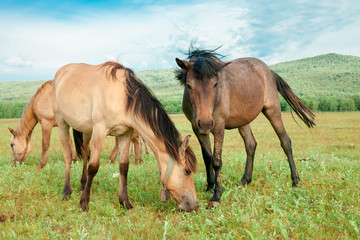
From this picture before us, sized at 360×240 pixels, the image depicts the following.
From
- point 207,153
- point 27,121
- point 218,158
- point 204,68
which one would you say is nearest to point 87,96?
point 204,68

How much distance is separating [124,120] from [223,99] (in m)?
1.81

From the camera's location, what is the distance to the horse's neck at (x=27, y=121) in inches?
376

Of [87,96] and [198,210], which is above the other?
[87,96]

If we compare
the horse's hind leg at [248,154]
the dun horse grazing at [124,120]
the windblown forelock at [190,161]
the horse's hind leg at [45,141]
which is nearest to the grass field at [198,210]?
the horse's hind leg at [248,154]

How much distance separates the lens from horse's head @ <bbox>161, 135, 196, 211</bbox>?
4.19 meters

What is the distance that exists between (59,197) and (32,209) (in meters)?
0.74

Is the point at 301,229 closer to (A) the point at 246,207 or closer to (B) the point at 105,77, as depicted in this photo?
(A) the point at 246,207

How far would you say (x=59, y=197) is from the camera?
5426 millimetres

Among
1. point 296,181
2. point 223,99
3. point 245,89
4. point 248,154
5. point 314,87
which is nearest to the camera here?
point 223,99

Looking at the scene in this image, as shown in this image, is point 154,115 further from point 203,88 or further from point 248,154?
point 248,154

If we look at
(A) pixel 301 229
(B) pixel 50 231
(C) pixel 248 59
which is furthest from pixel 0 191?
(C) pixel 248 59

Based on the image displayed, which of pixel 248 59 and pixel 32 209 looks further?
pixel 248 59

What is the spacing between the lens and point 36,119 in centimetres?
984

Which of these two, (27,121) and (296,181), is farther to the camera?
(27,121)
